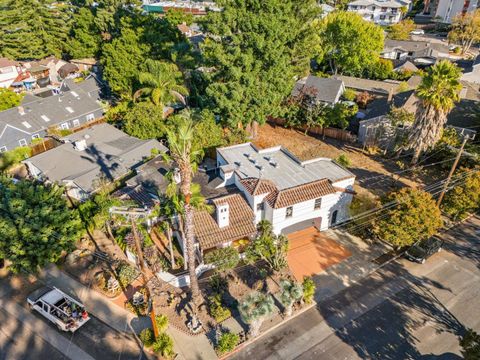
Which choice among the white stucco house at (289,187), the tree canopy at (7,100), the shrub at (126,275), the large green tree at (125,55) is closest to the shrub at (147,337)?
the shrub at (126,275)

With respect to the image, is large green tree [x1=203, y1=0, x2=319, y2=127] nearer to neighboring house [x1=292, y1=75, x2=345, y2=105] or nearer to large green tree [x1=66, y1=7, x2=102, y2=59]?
neighboring house [x1=292, y1=75, x2=345, y2=105]

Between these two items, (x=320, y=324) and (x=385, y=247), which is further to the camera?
(x=385, y=247)

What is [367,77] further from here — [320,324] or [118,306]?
[118,306]

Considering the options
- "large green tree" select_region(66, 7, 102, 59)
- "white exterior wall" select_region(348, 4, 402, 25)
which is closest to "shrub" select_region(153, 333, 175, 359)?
"large green tree" select_region(66, 7, 102, 59)

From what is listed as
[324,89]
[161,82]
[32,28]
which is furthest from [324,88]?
[32,28]

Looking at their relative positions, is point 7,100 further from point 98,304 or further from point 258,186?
point 258,186

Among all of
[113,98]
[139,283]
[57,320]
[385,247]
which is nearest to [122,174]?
[139,283]
